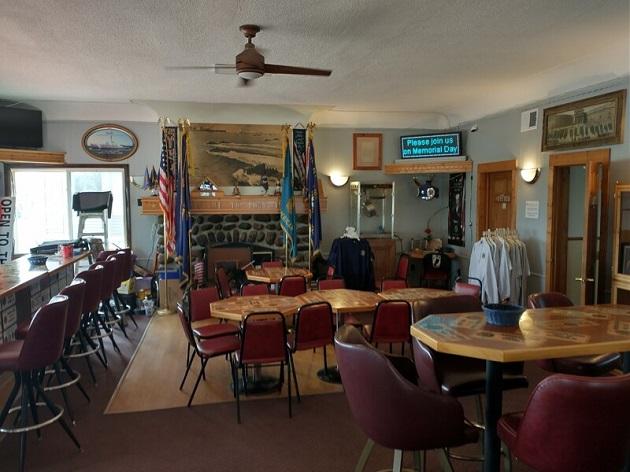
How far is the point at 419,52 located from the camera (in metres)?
4.35

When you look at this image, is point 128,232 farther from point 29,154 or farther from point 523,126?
point 523,126

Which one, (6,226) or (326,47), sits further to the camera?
(6,226)

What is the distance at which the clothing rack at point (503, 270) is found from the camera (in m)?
5.49

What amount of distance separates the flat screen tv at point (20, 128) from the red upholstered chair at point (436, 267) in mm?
5980

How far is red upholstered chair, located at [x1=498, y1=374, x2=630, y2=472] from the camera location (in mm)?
1614

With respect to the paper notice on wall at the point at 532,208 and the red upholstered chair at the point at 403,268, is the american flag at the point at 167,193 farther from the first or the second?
the paper notice on wall at the point at 532,208

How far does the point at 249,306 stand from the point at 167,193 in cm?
307

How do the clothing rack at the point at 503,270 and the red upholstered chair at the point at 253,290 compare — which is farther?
the clothing rack at the point at 503,270

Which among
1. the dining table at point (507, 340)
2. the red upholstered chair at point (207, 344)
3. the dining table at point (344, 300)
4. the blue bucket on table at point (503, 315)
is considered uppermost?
the blue bucket on table at point (503, 315)

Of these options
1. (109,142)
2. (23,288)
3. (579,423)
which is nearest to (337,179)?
(109,142)

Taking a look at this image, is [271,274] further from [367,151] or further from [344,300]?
[367,151]

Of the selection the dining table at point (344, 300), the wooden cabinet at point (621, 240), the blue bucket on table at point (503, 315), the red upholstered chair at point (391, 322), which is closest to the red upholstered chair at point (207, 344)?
the dining table at point (344, 300)

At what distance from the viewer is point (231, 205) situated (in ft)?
22.9

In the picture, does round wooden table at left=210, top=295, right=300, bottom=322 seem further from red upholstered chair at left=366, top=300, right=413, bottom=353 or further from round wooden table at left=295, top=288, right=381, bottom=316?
red upholstered chair at left=366, top=300, right=413, bottom=353
